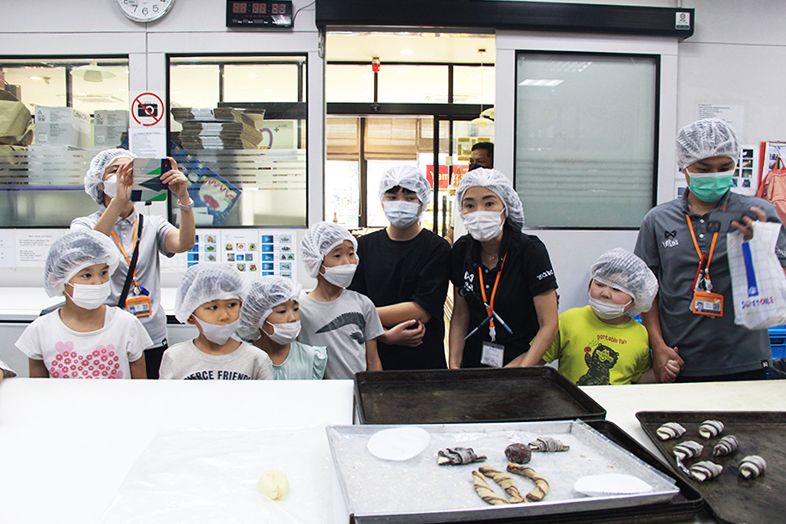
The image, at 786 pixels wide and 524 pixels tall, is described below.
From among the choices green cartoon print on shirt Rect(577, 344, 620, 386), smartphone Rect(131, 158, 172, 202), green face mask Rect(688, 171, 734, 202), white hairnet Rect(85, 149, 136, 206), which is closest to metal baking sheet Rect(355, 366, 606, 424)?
green cartoon print on shirt Rect(577, 344, 620, 386)

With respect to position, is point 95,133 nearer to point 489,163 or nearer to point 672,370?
point 489,163

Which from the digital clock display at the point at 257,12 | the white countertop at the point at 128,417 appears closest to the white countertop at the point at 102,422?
the white countertop at the point at 128,417

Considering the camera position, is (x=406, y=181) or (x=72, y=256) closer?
(x=72, y=256)

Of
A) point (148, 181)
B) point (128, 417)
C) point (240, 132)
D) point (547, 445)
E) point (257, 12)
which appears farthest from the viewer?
point (240, 132)

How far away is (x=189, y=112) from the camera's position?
2.85m

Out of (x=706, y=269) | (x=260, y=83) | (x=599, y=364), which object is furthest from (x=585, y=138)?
(x=260, y=83)

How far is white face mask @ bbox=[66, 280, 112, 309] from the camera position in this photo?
57.4 inches

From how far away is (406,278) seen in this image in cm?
185

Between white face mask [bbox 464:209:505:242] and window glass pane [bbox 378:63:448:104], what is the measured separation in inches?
146

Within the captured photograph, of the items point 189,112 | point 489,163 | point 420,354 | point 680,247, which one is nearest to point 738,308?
point 680,247

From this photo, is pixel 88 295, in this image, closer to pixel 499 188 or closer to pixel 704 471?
pixel 499 188

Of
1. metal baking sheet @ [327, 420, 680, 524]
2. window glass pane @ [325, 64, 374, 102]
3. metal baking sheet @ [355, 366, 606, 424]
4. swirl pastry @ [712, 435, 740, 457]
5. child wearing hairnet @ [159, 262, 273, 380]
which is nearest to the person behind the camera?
metal baking sheet @ [327, 420, 680, 524]

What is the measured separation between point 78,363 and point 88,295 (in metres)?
0.22

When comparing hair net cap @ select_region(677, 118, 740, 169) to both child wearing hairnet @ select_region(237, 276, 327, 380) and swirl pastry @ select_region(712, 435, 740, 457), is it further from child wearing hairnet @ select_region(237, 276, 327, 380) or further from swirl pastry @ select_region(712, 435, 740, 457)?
child wearing hairnet @ select_region(237, 276, 327, 380)
